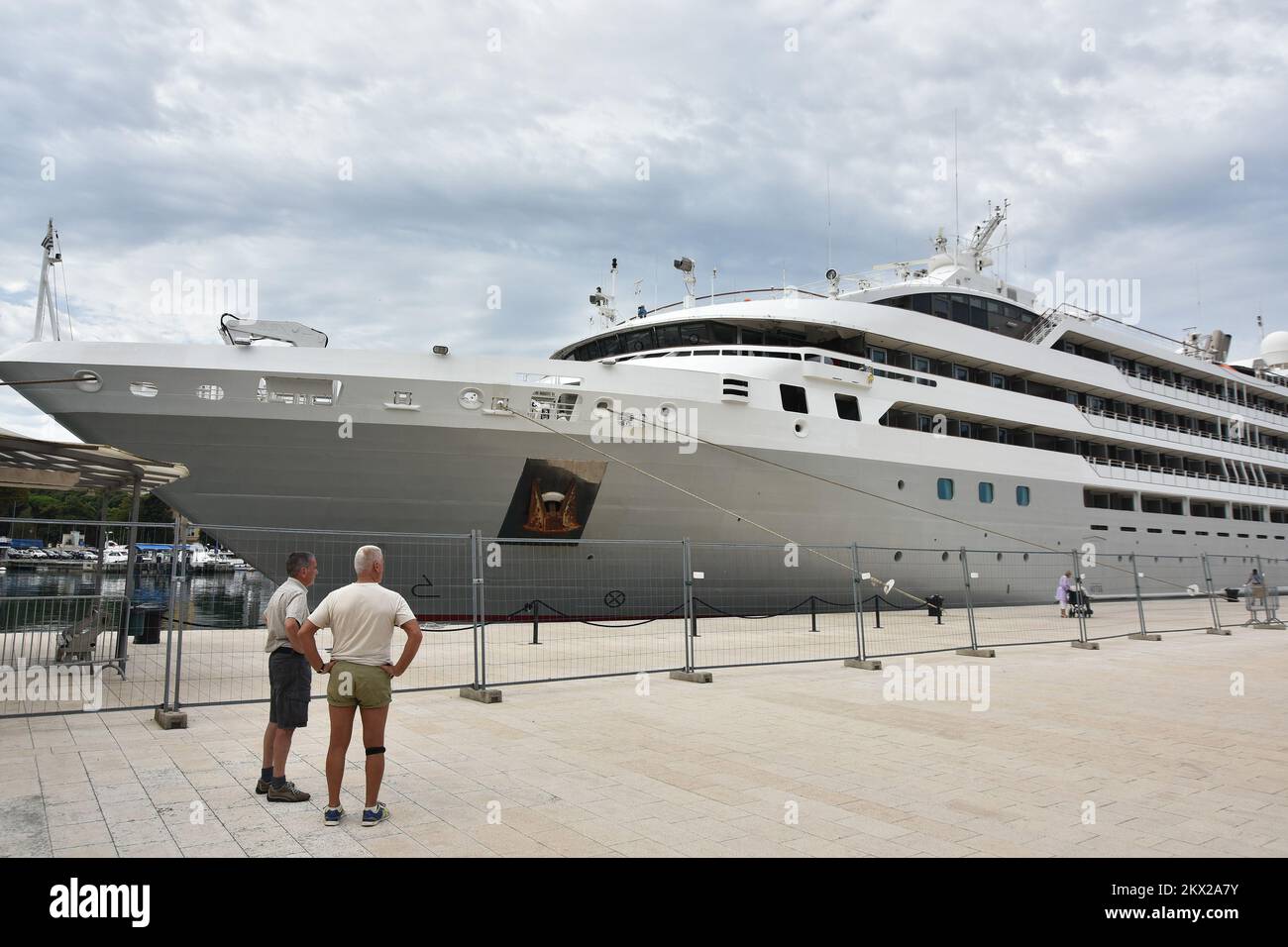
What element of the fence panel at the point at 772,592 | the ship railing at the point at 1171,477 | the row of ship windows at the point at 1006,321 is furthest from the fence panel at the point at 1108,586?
the fence panel at the point at 772,592

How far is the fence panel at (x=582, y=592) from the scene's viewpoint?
13617 millimetres

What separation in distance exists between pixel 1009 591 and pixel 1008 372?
566cm

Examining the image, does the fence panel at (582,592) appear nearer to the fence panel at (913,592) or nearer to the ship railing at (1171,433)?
the fence panel at (913,592)

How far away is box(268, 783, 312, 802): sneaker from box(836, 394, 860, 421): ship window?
1406cm

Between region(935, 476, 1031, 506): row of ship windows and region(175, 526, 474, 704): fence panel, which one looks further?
region(935, 476, 1031, 506): row of ship windows

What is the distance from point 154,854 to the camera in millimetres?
3672

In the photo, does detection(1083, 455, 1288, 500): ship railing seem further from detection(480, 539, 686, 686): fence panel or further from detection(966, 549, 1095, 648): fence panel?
detection(480, 539, 686, 686): fence panel

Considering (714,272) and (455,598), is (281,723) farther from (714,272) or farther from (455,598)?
(714,272)

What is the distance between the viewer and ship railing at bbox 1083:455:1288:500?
23328 millimetres

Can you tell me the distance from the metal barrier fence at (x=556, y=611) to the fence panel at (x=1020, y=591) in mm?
58

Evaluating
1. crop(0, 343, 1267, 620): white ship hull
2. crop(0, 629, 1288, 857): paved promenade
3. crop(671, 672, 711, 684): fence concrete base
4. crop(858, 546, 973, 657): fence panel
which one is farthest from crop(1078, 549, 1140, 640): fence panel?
crop(671, 672, 711, 684): fence concrete base

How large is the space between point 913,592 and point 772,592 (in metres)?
4.09

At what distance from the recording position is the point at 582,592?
1539 centimetres
